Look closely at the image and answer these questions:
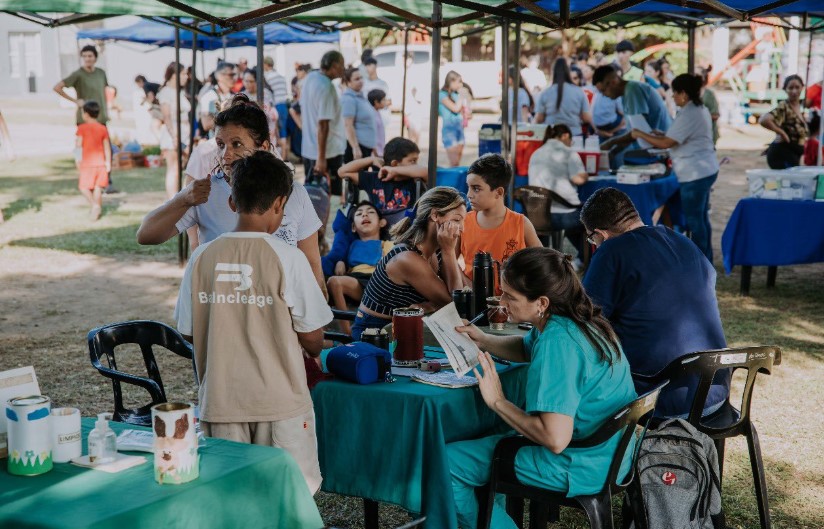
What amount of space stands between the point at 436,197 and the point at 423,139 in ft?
59.8

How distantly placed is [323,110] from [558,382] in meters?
7.31

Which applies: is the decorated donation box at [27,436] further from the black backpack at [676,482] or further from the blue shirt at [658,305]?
the blue shirt at [658,305]

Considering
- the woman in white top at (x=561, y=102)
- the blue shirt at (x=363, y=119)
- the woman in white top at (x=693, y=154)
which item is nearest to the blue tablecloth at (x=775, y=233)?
the woman in white top at (x=693, y=154)

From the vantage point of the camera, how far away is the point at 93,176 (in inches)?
482

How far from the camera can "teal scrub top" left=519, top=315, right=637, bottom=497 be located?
2.98 metres

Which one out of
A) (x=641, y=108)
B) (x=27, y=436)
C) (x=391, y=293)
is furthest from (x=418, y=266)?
(x=641, y=108)

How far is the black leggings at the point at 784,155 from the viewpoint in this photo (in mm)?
10875

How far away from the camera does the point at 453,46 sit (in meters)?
34.7

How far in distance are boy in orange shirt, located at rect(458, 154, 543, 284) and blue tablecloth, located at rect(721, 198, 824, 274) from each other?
3489 mm

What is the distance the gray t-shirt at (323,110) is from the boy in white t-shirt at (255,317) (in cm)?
719

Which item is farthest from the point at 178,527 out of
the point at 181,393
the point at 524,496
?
the point at 181,393

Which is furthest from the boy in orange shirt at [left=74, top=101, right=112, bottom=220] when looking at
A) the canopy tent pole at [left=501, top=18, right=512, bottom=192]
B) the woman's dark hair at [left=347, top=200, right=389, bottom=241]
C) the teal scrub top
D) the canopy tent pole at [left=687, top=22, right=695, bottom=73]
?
the teal scrub top

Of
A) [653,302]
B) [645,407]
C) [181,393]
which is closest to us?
[645,407]

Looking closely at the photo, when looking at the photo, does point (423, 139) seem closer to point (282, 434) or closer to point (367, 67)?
point (367, 67)
